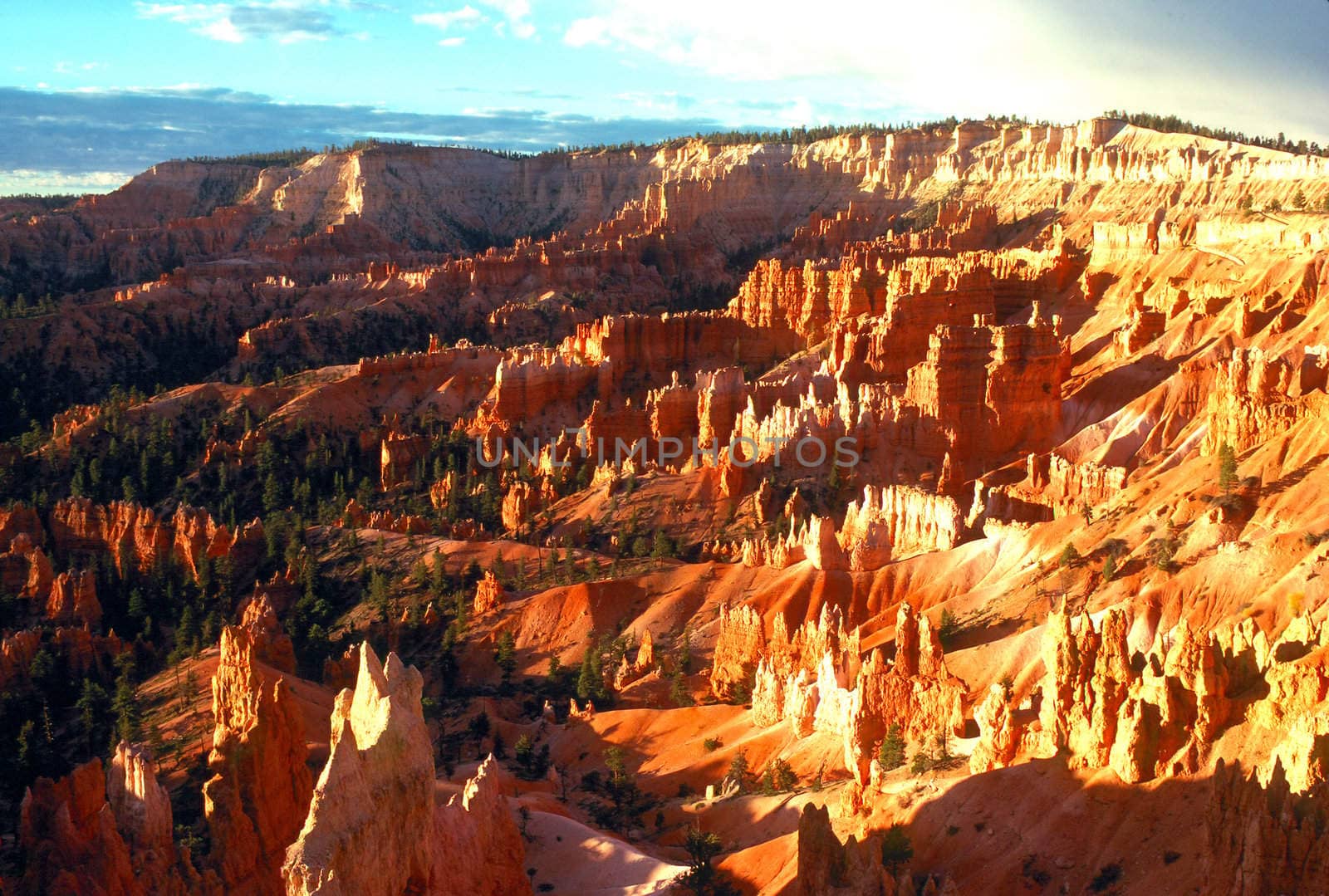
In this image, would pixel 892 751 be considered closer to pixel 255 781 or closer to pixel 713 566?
pixel 255 781

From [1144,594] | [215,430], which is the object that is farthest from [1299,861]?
[215,430]

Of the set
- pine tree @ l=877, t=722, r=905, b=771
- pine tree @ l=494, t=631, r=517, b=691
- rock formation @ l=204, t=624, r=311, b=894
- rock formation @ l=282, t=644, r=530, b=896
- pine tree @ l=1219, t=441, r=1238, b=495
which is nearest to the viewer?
rock formation @ l=282, t=644, r=530, b=896

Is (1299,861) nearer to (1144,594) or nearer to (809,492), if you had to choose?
(1144,594)

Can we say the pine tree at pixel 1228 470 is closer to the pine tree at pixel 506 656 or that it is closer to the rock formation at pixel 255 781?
the pine tree at pixel 506 656

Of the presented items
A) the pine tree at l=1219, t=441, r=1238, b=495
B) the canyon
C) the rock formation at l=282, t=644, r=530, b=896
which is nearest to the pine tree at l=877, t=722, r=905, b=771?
the canyon

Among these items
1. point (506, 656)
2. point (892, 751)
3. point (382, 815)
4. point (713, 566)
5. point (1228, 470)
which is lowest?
point (506, 656)

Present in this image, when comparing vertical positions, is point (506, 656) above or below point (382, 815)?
below

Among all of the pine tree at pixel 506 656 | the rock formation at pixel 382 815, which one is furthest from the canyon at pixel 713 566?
the pine tree at pixel 506 656

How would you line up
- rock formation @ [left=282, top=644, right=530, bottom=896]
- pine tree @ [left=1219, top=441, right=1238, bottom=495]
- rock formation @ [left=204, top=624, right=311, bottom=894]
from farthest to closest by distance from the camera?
pine tree @ [left=1219, top=441, right=1238, bottom=495], rock formation @ [left=204, top=624, right=311, bottom=894], rock formation @ [left=282, top=644, right=530, bottom=896]

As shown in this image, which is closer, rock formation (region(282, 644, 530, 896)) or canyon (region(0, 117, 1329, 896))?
rock formation (region(282, 644, 530, 896))

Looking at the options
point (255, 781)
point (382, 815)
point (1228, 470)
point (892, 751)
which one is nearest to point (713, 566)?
point (1228, 470)

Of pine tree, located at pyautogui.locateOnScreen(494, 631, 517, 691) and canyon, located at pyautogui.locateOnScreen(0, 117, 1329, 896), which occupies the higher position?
canyon, located at pyautogui.locateOnScreen(0, 117, 1329, 896)

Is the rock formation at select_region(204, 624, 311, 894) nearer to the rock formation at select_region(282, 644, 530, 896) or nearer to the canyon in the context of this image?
the canyon
